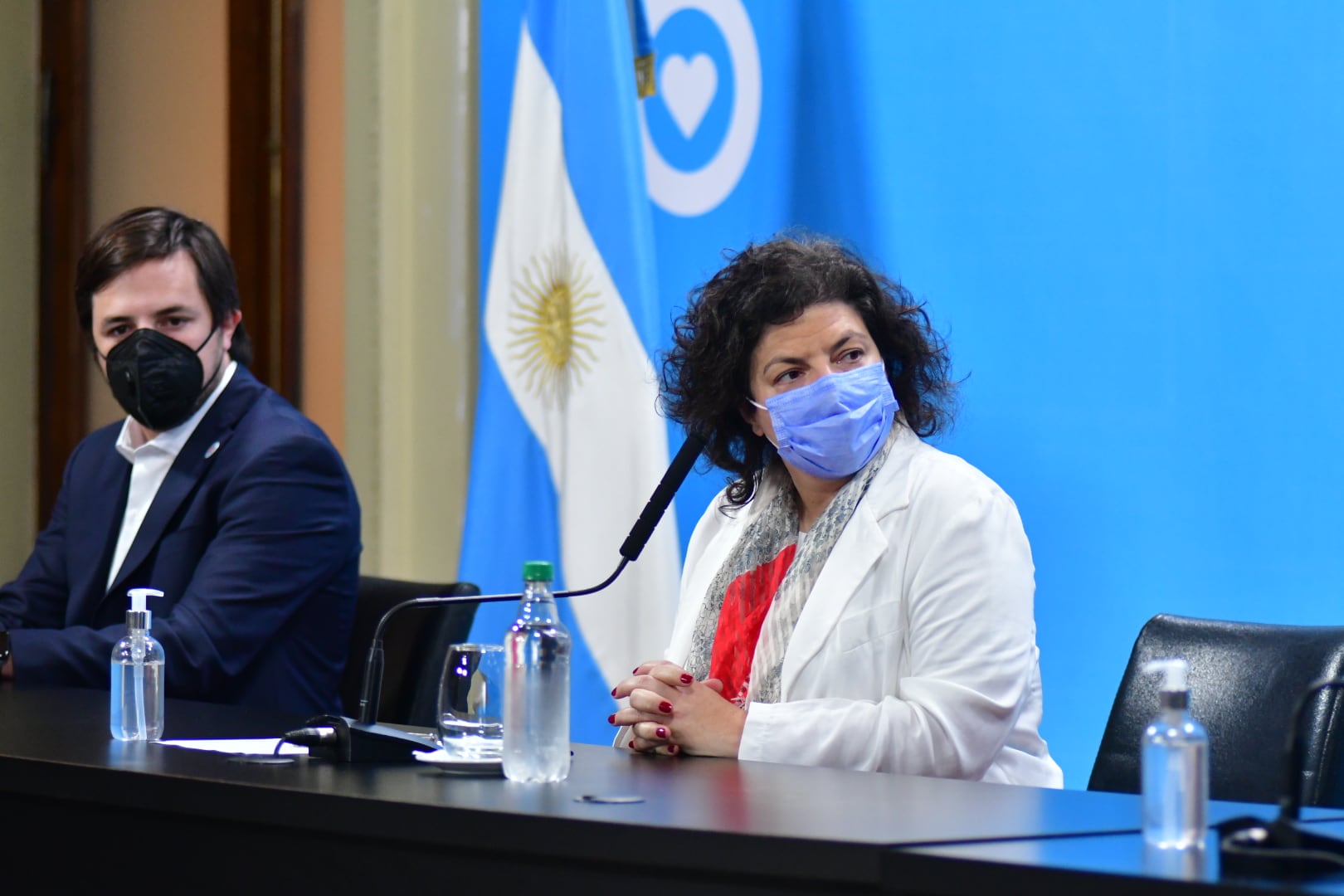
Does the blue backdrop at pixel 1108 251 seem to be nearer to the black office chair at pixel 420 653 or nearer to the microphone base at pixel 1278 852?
the black office chair at pixel 420 653

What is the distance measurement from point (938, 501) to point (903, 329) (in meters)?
0.33

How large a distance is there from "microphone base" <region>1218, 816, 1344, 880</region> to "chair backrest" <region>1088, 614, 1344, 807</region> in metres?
0.74

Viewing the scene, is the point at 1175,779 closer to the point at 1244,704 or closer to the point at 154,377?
the point at 1244,704

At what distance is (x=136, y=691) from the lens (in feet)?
5.93

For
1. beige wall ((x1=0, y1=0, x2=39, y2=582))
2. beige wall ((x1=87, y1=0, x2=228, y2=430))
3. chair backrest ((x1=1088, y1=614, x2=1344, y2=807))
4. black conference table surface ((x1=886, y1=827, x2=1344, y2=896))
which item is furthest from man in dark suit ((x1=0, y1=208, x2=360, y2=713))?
black conference table surface ((x1=886, y1=827, x2=1344, y2=896))

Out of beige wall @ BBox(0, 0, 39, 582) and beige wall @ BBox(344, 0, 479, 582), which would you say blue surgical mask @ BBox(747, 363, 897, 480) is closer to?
beige wall @ BBox(344, 0, 479, 582)

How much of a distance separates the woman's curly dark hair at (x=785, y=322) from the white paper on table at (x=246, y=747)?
2.38 ft

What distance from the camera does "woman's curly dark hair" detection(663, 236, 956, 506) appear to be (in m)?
2.19

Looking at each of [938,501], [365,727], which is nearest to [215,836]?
[365,727]

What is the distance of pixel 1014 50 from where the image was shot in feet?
9.12

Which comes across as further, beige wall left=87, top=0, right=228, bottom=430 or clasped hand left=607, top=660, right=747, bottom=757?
beige wall left=87, top=0, right=228, bottom=430

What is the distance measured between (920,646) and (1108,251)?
1070mm

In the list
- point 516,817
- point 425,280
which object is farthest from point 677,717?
point 425,280

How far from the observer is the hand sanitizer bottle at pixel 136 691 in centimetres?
180
